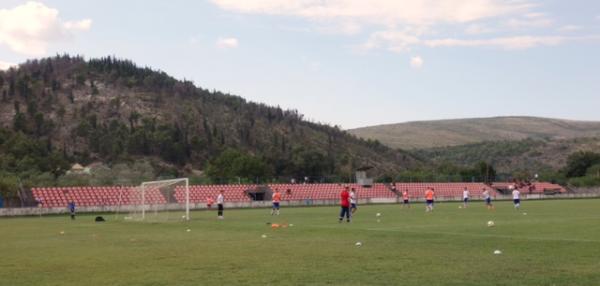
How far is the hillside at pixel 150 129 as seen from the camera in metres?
132

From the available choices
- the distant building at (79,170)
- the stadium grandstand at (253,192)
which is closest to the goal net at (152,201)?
the stadium grandstand at (253,192)

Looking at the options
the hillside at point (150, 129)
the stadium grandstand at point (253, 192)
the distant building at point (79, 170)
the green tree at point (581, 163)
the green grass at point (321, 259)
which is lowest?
the green grass at point (321, 259)

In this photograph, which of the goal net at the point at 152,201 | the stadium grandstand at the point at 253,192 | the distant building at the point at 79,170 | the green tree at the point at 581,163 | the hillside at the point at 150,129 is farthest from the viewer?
the green tree at the point at 581,163

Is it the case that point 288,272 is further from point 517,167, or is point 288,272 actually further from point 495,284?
point 517,167

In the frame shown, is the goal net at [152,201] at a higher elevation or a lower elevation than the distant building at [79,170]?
lower

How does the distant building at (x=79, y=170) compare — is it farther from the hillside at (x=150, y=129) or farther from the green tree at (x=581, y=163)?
the green tree at (x=581, y=163)

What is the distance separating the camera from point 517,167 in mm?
187750

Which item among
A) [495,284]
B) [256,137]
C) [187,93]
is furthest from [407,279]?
[187,93]

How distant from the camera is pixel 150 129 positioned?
15300 centimetres

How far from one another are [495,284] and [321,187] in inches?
2879

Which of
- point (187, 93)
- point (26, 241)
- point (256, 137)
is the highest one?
point (187, 93)

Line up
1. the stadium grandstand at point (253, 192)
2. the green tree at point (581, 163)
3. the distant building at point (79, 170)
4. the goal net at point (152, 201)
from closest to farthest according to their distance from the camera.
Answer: the goal net at point (152, 201) < the stadium grandstand at point (253, 192) < the distant building at point (79, 170) < the green tree at point (581, 163)

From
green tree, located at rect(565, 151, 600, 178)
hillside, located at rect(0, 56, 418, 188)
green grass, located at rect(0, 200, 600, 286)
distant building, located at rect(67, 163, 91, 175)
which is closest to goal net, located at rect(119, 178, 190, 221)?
green grass, located at rect(0, 200, 600, 286)

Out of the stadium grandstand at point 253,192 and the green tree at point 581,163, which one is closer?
the stadium grandstand at point 253,192
